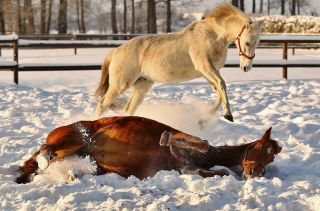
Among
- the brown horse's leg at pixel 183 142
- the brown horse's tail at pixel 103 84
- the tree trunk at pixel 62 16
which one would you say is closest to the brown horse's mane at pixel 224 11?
the brown horse's tail at pixel 103 84

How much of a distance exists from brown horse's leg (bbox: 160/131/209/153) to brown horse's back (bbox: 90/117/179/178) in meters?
0.12

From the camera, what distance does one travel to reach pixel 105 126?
3.45 m

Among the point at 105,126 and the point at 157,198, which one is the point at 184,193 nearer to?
the point at 157,198

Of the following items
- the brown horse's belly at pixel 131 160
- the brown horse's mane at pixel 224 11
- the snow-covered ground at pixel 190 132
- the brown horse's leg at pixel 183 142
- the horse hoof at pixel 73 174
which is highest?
the brown horse's mane at pixel 224 11

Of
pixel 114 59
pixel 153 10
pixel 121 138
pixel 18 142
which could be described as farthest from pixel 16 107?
pixel 153 10

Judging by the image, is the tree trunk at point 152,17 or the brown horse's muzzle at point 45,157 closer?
the brown horse's muzzle at point 45,157

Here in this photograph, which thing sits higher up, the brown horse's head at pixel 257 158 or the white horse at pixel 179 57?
the white horse at pixel 179 57

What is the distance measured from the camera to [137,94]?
654 cm

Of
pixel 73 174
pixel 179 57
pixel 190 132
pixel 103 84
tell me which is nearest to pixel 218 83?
pixel 179 57

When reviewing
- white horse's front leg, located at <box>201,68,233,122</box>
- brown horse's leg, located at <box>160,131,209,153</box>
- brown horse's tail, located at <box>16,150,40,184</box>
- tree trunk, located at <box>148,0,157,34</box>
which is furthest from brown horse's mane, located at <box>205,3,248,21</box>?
tree trunk, located at <box>148,0,157,34</box>

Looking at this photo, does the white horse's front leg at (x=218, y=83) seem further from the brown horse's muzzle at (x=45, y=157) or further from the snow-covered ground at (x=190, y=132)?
the brown horse's muzzle at (x=45, y=157)

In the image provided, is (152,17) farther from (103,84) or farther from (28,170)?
(28,170)

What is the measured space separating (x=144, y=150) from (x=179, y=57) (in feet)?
10.4

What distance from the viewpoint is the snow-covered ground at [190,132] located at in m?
2.92
